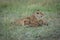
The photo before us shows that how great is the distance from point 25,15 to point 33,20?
17 cm

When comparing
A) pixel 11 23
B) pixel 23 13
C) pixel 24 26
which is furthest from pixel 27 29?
pixel 23 13

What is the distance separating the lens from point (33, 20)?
2.29 meters

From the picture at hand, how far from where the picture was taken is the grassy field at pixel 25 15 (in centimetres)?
207

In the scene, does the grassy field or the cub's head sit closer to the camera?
the grassy field

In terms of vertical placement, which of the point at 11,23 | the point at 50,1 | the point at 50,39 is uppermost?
the point at 50,1

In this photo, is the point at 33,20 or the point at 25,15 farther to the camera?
the point at 25,15

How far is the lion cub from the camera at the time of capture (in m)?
2.25

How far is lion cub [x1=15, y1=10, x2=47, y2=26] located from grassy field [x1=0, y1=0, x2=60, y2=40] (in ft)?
0.20

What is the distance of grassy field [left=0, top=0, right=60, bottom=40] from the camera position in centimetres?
207

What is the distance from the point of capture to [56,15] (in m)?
2.43

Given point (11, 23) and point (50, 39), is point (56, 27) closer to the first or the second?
point (50, 39)

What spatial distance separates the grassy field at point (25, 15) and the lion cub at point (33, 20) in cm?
6

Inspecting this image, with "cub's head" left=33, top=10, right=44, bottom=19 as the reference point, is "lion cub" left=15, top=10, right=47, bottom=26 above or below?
below

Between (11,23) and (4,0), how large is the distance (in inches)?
20.3
